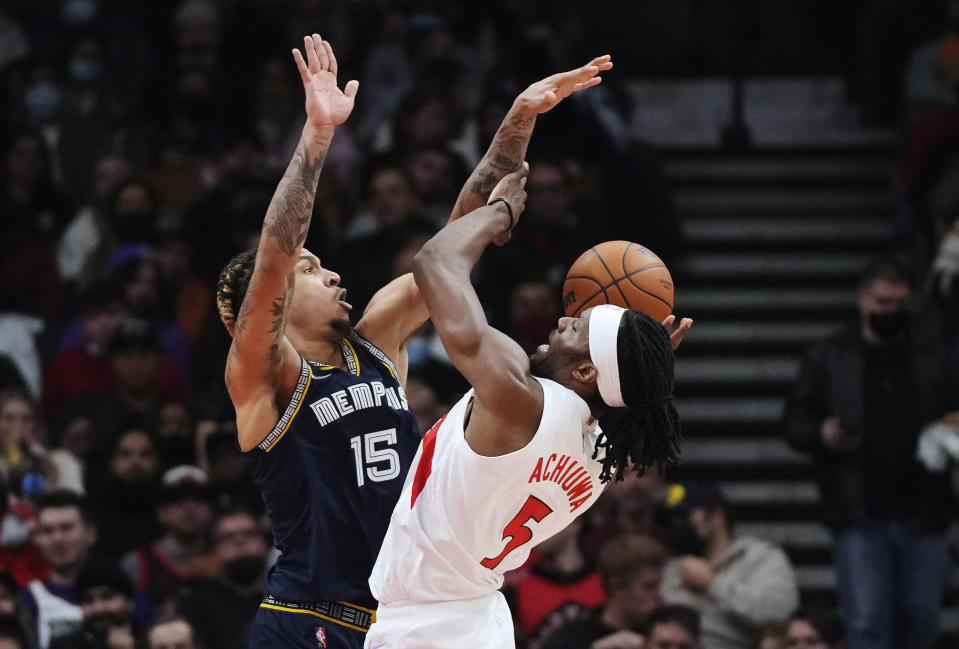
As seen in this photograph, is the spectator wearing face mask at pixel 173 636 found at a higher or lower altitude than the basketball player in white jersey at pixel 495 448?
lower

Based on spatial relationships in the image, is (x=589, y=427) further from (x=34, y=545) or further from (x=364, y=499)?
(x=34, y=545)

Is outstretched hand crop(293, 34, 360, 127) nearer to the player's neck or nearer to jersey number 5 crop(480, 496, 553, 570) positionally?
the player's neck

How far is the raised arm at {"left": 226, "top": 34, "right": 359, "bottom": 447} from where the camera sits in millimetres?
5371

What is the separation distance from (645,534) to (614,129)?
3.33 metres

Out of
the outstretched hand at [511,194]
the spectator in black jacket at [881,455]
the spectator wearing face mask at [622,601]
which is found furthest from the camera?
the spectator in black jacket at [881,455]

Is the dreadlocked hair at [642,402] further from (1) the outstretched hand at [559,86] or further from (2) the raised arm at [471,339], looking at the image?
(1) the outstretched hand at [559,86]

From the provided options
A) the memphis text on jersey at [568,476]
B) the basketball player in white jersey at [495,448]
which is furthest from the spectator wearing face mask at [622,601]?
the memphis text on jersey at [568,476]

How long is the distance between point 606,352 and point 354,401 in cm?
124

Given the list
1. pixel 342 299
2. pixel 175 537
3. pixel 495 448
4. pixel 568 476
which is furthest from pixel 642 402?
pixel 175 537

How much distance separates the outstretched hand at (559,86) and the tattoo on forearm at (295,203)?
71cm

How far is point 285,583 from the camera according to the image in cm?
566

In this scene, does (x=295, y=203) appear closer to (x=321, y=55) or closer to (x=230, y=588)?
(x=321, y=55)

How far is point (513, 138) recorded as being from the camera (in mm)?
5805

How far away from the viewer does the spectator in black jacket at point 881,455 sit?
337 inches
